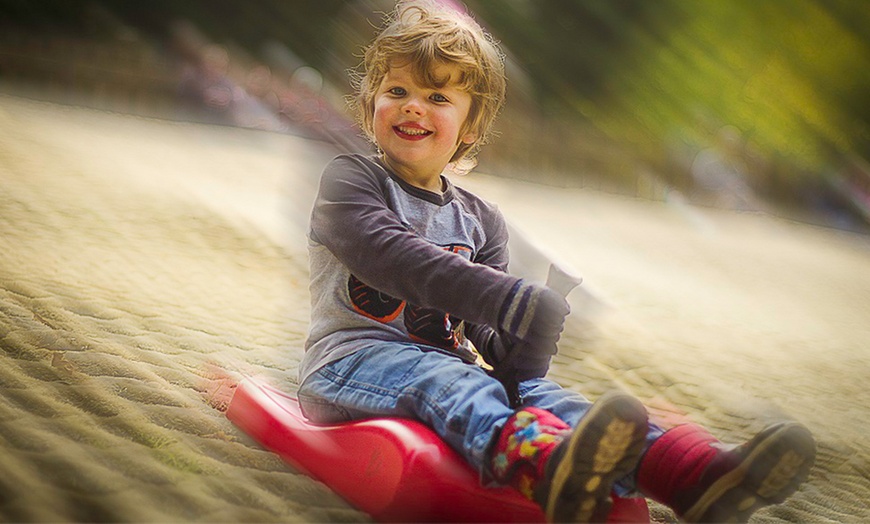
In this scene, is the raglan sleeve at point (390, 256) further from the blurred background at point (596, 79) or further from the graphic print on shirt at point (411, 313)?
the blurred background at point (596, 79)

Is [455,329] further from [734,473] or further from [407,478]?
[734,473]

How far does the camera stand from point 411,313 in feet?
5.76

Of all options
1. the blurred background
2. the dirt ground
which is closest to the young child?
the dirt ground

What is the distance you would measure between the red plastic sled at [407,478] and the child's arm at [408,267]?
246 mm

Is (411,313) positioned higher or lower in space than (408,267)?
lower

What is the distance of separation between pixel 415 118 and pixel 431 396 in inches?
23.1

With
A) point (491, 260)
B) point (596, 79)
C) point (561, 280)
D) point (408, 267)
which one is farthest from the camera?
point (596, 79)

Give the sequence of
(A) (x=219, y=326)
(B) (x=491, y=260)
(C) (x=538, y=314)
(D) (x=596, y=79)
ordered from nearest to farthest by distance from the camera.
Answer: (C) (x=538, y=314) < (B) (x=491, y=260) < (A) (x=219, y=326) < (D) (x=596, y=79)

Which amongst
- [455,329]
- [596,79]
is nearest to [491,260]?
[455,329]

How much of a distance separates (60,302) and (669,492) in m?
2.42

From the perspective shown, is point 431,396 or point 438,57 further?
point 438,57

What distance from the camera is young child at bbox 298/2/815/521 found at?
1317mm

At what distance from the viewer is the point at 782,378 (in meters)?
3.94

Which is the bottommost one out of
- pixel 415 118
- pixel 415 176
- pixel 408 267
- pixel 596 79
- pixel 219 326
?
pixel 219 326
